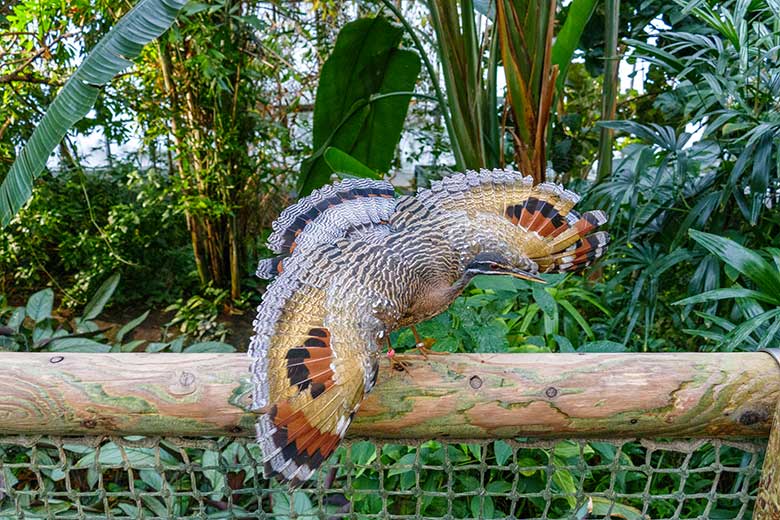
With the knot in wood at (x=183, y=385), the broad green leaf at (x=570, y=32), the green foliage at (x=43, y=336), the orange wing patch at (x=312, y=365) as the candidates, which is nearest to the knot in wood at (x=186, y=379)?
the knot in wood at (x=183, y=385)

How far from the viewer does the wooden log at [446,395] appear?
0.91m

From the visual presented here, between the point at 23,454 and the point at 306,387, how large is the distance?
3.03 ft

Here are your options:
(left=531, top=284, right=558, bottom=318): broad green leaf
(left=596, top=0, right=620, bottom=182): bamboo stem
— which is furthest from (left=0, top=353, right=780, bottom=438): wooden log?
(left=596, top=0, right=620, bottom=182): bamboo stem

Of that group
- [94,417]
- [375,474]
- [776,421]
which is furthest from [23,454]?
[776,421]

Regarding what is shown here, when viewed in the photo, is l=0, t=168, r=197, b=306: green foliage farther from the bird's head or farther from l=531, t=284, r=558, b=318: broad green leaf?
the bird's head

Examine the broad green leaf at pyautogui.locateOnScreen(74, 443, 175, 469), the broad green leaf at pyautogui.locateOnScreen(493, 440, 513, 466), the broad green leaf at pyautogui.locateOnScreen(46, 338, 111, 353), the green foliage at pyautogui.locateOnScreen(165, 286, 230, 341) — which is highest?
the broad green leaf at pyautogui.locateOnScreen(46, 338, 111, 353)

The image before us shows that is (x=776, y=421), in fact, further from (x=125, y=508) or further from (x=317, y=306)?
(x=125, y=508)

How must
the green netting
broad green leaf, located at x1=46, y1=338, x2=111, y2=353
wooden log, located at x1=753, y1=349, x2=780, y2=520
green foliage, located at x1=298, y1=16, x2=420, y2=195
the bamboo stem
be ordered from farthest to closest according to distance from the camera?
green foliage, located at x1=298, y1=16, x2=420, y2=195 → the bamboo stem → broad green leaf, located at x1=46, y1=338, x2=111, y2=353 → the green netting → wooden log, located at x1=753, y1=349, x2=780, y2=520

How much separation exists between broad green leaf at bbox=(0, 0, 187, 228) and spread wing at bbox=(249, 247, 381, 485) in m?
0.56

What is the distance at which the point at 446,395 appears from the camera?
0.91 m

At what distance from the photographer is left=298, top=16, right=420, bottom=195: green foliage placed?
7.05 feet

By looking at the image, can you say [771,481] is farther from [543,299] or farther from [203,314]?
[203,314]

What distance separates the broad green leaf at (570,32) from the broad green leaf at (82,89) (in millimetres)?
1026

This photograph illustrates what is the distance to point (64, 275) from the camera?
3344mm
